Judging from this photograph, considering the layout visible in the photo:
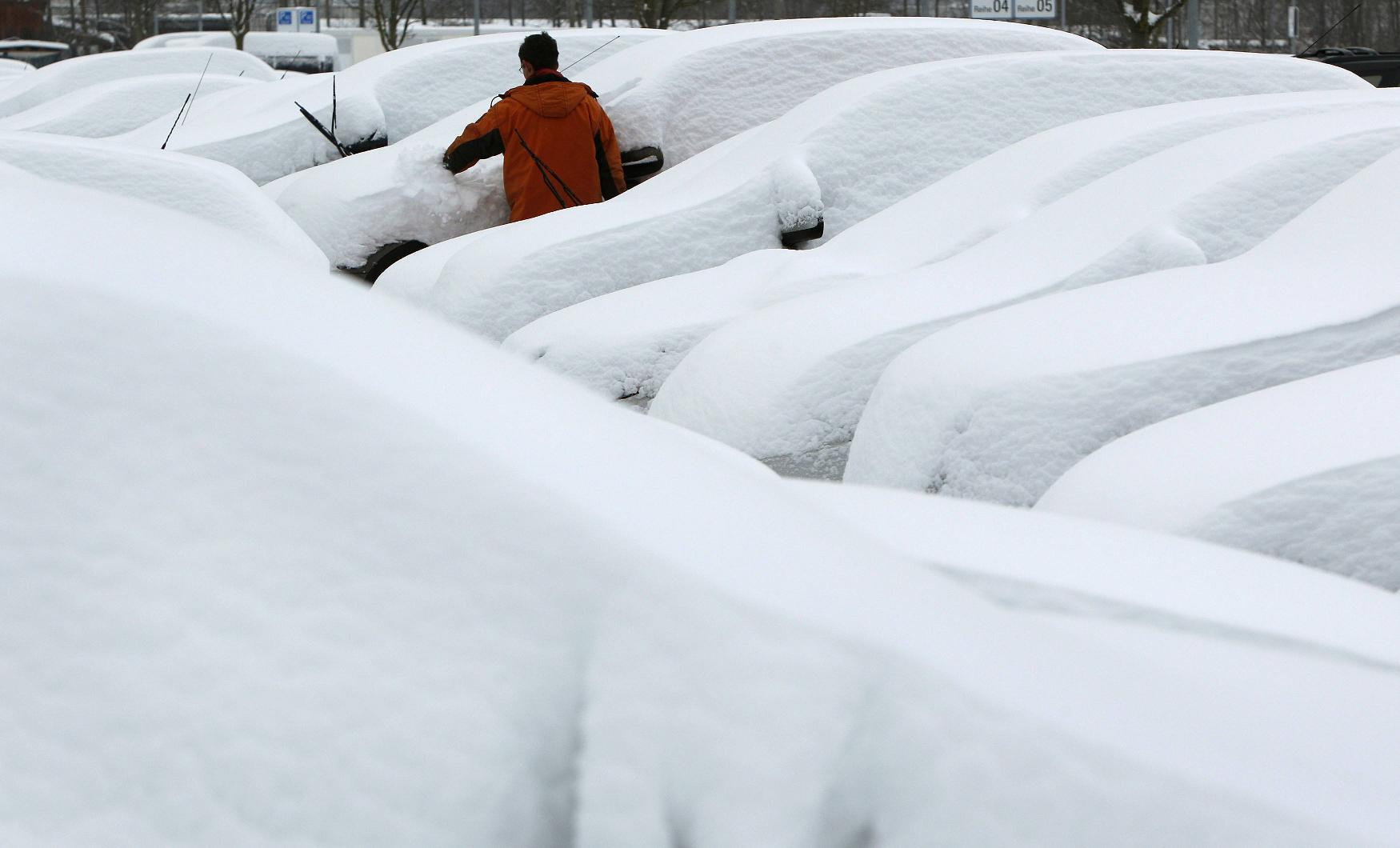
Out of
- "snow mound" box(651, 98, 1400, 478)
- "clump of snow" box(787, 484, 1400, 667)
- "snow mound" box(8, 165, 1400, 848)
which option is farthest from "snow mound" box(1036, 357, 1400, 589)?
"snow mound" box(8, 165, 1400, 848)

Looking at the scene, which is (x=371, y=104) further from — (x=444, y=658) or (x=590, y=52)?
(x=444, y=658)

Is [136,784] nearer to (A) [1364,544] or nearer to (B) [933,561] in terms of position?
(B) [933,561]

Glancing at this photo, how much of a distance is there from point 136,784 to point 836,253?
4.00 m

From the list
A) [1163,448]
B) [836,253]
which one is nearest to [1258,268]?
[1163,448]

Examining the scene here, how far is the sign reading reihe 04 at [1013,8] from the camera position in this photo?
13.6 m

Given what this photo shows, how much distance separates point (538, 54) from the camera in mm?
6871

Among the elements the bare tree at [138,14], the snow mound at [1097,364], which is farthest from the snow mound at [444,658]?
the bare tree at [138,14]

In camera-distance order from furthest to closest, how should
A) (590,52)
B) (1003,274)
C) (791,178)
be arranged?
(590,52) < (791,178) < (1003,274)

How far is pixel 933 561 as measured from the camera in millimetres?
1729

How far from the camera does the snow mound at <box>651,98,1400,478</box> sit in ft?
13.2

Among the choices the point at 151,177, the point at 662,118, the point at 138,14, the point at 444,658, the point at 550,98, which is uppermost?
the point at 138,14

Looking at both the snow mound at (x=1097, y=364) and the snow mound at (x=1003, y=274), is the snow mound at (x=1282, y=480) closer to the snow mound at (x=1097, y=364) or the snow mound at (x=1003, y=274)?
the snow mound at (x=1097, y=364)

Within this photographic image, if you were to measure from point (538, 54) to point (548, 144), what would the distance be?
0.43m

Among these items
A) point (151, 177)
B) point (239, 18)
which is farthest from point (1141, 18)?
point (239, 18)
